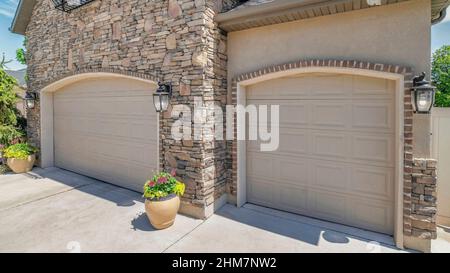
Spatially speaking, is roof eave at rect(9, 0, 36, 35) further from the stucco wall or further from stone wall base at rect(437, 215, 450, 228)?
stone wall base at rect(437, 215, 450, 228)

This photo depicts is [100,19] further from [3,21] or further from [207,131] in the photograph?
[3,21]

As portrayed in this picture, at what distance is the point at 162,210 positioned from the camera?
12.8 ft

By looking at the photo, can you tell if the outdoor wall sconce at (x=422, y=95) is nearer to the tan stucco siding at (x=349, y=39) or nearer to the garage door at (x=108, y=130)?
the tan stucco siding at (x=349, y=39)

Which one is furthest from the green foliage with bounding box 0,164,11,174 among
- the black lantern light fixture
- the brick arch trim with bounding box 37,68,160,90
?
A: the black lantern light fixture

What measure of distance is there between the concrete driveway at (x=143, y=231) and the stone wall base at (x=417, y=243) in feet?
0.75

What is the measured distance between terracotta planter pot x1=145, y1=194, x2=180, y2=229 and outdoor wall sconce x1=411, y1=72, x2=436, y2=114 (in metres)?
3.79

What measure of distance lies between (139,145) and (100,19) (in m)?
3.18

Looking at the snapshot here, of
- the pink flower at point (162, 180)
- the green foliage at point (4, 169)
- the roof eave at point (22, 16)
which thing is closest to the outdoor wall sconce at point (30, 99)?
the green foliage at point (4, 169)

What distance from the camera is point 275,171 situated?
477cm

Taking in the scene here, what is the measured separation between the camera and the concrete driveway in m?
3.55

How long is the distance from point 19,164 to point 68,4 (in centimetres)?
497

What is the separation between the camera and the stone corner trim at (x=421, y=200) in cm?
332

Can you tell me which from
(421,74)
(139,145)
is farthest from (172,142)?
(421,74)

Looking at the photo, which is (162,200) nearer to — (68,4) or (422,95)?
(422,95)
